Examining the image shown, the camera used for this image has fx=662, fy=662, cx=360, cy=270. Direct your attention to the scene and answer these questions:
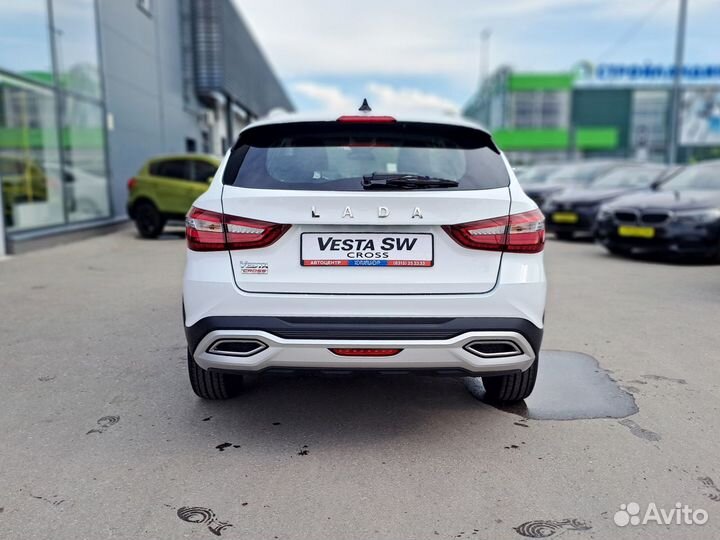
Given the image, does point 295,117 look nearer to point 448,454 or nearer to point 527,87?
point 448,454

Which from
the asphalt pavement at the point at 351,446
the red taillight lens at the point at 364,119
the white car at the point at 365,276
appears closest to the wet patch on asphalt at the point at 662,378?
the asphalt pavement at the point at 351,446

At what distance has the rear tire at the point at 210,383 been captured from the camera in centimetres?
363

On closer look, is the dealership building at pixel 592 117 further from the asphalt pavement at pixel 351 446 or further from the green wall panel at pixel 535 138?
the asphalt pavement at pixel 351 446

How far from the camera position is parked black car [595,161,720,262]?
9.11 m

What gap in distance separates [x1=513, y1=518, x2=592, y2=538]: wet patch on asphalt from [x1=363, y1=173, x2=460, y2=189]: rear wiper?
153 centimetres

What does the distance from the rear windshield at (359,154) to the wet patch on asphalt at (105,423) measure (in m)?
1.46

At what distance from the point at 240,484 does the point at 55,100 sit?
11816 millimetres

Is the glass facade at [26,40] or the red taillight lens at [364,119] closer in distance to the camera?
the red taillight lens at [364,119]

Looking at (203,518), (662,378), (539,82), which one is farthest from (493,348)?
(539,82)

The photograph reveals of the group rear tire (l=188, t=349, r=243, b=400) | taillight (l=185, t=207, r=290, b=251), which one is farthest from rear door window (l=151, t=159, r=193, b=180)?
taillight (l=185, t=207, r=290, b=251)

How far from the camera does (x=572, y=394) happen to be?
399cm

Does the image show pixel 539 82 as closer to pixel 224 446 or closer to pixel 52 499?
pixel 224 446

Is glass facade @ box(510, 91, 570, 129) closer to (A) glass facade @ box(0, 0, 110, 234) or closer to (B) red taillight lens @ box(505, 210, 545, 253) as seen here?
(A) glass facade @ box(0, 0, 110, 234)

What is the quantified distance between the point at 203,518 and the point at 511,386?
1.82 meters
